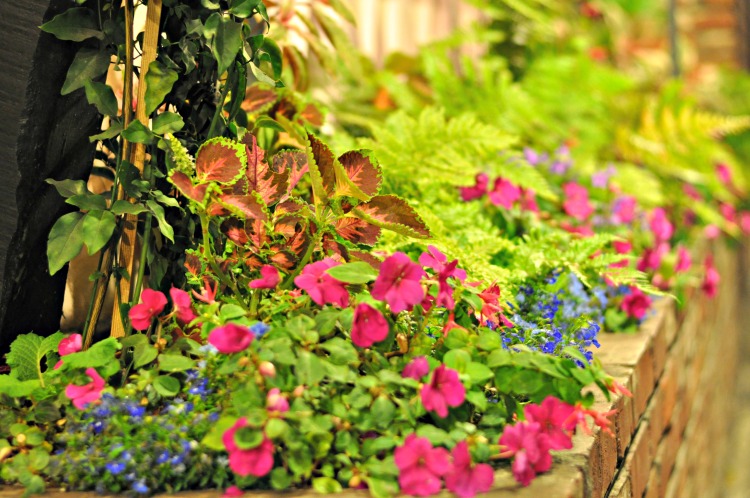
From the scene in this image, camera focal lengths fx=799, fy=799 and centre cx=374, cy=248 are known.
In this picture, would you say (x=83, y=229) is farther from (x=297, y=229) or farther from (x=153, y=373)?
(x=297, y=229)

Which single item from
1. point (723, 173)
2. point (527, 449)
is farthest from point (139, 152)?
point (723, 173)

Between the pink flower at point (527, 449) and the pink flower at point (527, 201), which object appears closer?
the pink flower at point (527, 449)

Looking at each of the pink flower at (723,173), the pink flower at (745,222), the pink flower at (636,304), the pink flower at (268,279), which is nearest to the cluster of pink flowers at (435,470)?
the pink flower at (268,279)

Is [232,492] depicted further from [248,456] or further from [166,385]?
[166,385]

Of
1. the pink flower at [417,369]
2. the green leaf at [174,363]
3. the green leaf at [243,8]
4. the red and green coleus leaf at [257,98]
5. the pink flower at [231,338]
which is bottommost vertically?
the green leaf at [174,363]

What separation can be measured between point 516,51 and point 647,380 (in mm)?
2874

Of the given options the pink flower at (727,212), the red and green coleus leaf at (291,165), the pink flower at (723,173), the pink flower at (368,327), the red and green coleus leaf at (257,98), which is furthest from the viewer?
the pink flower at (723,173)

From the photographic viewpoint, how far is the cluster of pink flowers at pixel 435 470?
118 cm

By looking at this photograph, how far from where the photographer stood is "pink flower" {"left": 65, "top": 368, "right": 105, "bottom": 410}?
51.9 inches

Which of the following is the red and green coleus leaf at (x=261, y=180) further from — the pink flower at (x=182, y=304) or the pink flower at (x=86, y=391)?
the pink flower at (x=86, y=391)

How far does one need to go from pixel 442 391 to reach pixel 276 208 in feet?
1.55

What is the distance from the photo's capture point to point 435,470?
1.19 m

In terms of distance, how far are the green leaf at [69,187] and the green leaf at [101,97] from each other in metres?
0.14

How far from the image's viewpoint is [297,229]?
60.4 inches
